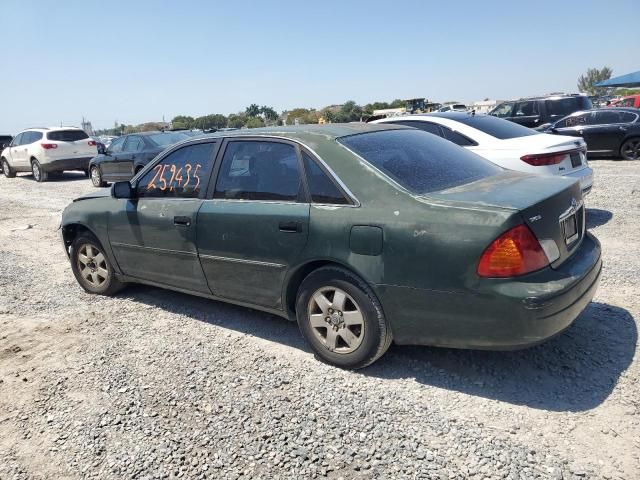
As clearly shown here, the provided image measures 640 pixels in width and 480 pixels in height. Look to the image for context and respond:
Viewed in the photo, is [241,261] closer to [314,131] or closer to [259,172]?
[259,172]

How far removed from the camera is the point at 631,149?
12.7 metres

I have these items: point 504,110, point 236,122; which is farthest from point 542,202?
point 236,122

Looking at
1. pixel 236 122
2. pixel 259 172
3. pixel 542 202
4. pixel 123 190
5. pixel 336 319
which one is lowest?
pixel 336 319

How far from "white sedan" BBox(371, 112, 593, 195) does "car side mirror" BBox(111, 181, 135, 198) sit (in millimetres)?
3131

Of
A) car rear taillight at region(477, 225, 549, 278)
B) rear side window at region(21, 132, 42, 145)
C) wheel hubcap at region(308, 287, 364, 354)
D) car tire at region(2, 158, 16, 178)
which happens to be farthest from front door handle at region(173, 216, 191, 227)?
car tire at region(2, 158, 16, 178)

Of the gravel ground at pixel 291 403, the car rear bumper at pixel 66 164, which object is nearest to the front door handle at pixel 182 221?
the gravel ground at pixel 291 403

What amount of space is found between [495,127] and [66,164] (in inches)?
579

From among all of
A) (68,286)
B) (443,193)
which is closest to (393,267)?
(443,193)

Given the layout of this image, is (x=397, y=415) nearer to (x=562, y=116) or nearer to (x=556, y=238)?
(x=556, y=238)

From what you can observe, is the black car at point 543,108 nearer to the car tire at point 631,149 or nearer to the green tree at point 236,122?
the car tire at point 631,149

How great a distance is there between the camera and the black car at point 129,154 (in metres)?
12.9

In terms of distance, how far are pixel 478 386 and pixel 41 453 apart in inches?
101

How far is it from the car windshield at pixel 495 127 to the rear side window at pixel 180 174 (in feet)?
13.8

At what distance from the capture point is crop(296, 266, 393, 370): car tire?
317 centimetres
